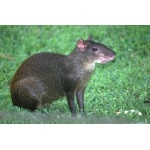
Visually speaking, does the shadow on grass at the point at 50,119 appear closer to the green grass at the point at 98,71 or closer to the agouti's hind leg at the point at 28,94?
the green grass at the point at 98,71

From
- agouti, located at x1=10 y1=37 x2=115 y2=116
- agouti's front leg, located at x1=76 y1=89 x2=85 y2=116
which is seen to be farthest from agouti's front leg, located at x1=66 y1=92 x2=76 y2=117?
agouti's front leg, located at x1=76 y1=89 x2=85 y2=116

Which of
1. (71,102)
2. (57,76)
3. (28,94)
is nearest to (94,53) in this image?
(57,76)

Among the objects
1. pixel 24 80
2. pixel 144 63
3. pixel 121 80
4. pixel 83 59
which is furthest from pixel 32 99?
pixel 144 63

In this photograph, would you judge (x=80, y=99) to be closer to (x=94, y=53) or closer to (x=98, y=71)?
(x=94, y=53)

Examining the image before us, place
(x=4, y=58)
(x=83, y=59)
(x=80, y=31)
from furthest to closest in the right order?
(x=80, y=31) < (x=4, y=58) < (x=83, y=59)

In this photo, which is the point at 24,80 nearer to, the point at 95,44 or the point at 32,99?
the point at 32,99
